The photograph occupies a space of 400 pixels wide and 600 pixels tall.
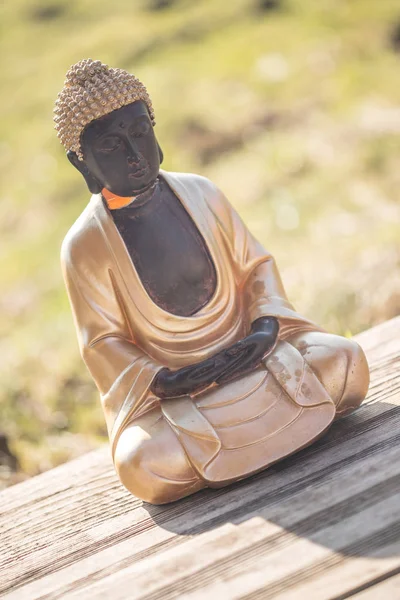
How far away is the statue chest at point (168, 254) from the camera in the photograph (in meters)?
2.75

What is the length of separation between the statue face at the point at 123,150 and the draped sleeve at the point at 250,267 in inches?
12.6

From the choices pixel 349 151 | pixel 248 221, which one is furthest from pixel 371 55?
pixel 248 221

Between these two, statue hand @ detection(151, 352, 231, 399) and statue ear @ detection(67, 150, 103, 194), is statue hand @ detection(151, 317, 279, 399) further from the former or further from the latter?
statue ear @ detection(67, 150, 103, 194)

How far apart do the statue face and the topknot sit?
25 millimetres

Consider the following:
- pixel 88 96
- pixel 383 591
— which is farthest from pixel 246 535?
pixel 88 96

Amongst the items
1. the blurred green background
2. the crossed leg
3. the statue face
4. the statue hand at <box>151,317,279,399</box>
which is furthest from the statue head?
the blurred green background

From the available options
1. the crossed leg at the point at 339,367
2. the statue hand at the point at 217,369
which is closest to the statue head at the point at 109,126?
the statue hand at the point at 217,369

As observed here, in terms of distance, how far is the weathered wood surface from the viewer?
6.79 ft

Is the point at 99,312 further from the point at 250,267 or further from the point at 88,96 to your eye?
the point at 88,96

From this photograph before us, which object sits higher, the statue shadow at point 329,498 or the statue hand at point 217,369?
the statue hand at point 217,369

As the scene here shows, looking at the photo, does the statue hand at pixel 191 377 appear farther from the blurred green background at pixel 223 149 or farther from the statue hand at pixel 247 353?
the blurred green background at pixel 223 149

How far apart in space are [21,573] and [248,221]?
150 inches

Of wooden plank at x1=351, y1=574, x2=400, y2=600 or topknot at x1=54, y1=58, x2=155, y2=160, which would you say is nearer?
wooden plank at x1=351, y1=574, x2=400, y2=600

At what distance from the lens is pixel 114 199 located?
2762 mm
